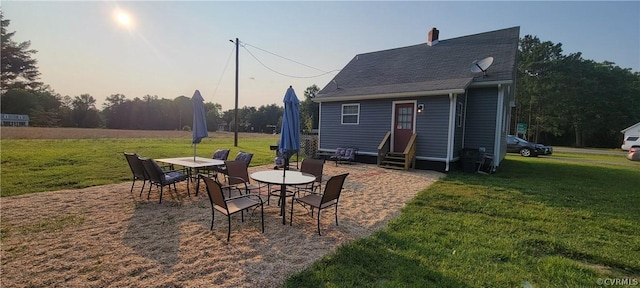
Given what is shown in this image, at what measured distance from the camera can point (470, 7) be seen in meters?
10.8

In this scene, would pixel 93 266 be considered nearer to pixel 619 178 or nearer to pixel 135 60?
pixel 135 60

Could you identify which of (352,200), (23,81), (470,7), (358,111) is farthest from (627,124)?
(23,81)

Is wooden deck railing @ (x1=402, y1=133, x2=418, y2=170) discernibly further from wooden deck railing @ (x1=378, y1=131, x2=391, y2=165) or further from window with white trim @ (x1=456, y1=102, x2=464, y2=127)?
window with white trim @ (x1=456, y1=102, x2=464, y2=127)

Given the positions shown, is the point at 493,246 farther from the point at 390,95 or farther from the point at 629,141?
the point at 629,141

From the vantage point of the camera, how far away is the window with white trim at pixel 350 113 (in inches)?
480

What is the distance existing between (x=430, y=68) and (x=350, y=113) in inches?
166

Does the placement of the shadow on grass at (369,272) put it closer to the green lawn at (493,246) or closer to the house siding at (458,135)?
the green lawn at (493,246)

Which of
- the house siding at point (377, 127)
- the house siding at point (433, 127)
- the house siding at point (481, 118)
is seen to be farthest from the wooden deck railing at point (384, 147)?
the house siding at point (481, 118)

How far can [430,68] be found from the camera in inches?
487

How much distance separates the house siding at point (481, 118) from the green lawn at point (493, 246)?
14.3 ft

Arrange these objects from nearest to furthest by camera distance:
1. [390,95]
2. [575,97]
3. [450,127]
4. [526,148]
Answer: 1. [450,127]
2. [390,95]
3. [526,148]
4. [575,97]

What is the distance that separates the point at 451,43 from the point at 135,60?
48.7 feet

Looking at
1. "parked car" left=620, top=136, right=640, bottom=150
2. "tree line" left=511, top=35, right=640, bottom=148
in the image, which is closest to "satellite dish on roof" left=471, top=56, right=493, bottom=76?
"parked car" left=620, top=136, right=640, bottom=150

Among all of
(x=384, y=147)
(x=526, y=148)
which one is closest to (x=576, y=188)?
(x=384, y=147)
